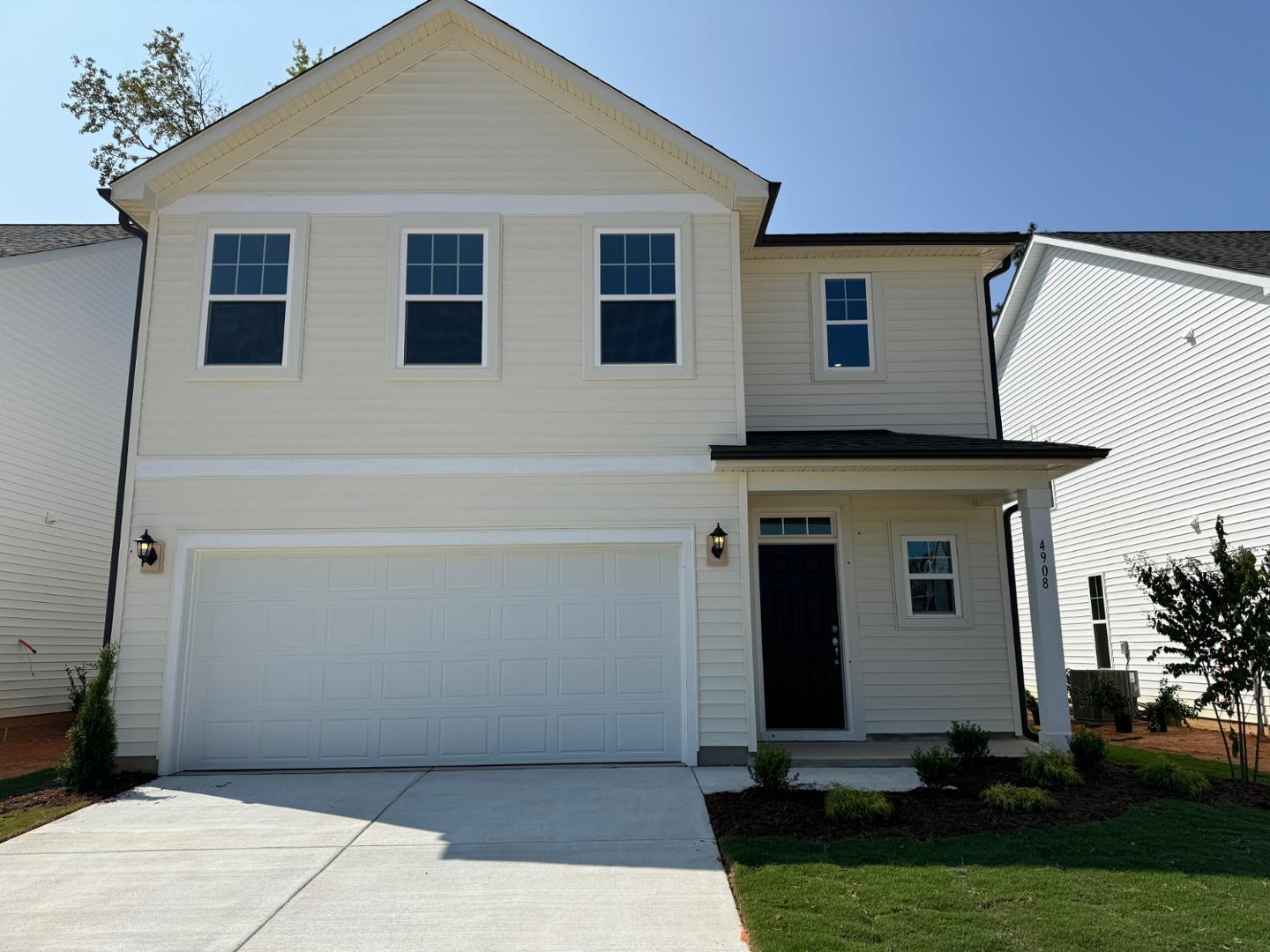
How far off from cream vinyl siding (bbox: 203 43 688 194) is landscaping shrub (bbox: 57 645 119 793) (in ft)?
18.0

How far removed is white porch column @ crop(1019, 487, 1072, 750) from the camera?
8875 millimetres

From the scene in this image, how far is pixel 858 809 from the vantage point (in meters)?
6.45

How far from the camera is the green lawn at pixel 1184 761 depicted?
28.0ft

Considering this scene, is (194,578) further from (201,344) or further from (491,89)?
(491,89)

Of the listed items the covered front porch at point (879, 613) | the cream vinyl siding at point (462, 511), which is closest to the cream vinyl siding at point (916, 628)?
the covered front porch at point (879, 613)

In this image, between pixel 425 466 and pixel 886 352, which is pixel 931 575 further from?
pixel 425 466

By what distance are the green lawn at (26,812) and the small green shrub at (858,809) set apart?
6.10 metres

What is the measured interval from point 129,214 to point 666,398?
627 cm

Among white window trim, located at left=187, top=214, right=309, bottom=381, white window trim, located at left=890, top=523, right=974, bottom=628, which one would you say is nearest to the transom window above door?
white window trim, located at left=890, top=523, right=974, bottom=628

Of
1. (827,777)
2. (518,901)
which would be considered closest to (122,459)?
(518,901)

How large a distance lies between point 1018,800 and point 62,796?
8098mm

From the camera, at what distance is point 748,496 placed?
1031 centimetres

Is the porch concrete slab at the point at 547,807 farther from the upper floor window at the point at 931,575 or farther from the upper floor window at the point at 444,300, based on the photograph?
the upper floor window at the point at 444,300

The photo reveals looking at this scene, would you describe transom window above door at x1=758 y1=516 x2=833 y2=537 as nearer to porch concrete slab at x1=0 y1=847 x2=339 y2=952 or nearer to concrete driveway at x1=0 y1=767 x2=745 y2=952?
concrete driveway at x1=0 y1=767 x2=745 y2=952
